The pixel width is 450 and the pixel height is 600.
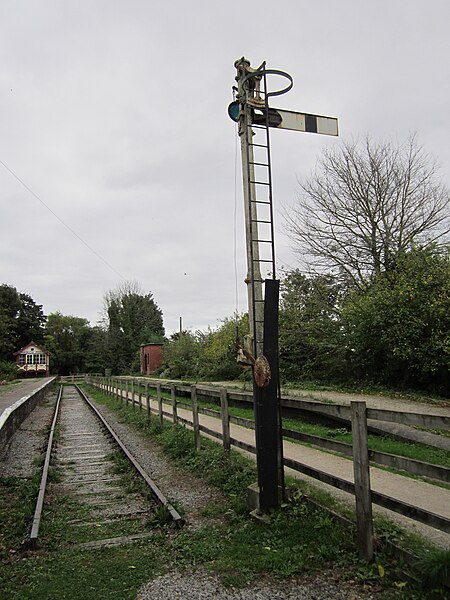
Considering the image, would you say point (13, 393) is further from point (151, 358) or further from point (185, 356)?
point (151, 358)

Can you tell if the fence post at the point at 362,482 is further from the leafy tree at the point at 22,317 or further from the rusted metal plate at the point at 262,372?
the leafy tree at the point at 22,317

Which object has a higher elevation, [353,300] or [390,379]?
[353,300]

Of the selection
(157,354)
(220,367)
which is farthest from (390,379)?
(157,354)

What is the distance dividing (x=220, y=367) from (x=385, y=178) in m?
11.9

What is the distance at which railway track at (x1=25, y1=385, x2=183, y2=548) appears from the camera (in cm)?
495

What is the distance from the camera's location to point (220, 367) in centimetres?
2503

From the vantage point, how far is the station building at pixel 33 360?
6406 centimetres

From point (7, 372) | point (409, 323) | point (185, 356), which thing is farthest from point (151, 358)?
point (409, 323)

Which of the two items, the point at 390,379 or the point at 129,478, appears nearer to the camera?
the point at 129,478

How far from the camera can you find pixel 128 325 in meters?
61.2

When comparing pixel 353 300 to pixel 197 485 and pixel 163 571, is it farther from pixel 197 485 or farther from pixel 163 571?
pixel 163 571

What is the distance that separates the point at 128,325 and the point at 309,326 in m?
44.1

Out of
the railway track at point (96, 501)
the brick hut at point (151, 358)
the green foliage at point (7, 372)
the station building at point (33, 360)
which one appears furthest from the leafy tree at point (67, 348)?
the railway track at point (96, 501)

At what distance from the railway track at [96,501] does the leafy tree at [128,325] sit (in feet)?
157
